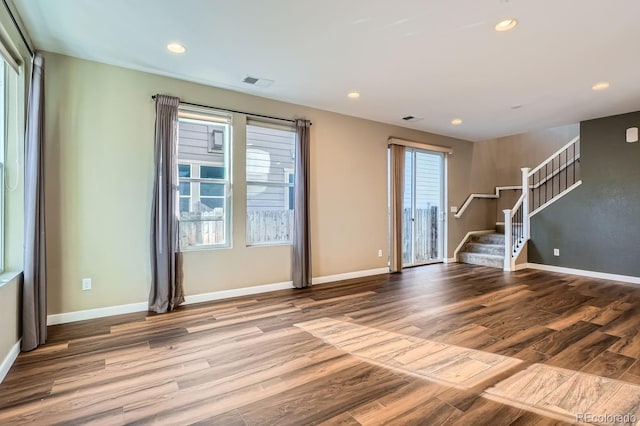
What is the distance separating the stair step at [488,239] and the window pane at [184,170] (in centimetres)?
627

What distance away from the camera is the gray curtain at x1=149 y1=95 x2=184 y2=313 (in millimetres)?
3658

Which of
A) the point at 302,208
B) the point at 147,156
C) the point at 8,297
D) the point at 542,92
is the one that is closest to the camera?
the point at 8,297

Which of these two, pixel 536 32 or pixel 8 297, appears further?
pixel 536 32

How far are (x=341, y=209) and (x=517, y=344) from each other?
3.09m

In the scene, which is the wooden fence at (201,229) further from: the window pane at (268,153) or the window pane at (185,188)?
the window pane at (268,153)

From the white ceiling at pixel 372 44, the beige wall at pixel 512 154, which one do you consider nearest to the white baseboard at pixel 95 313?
the white ceiling at pixel 372 44

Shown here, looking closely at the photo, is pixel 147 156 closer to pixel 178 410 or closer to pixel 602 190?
pixel 178 410

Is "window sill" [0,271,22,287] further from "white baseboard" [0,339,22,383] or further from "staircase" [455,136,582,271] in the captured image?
"staircase" [455,136,582,271]

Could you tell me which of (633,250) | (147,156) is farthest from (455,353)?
(633,250)

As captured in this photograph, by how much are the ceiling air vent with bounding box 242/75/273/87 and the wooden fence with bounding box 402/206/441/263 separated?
3.70 meters

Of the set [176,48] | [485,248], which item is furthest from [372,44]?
[485,248]

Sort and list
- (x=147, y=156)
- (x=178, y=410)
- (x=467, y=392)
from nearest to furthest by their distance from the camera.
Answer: (x=178, y=410) < (x=467, y=392) < (x=147, y=156)

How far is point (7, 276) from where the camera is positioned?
99.3 inches

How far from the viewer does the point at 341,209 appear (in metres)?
5.29
